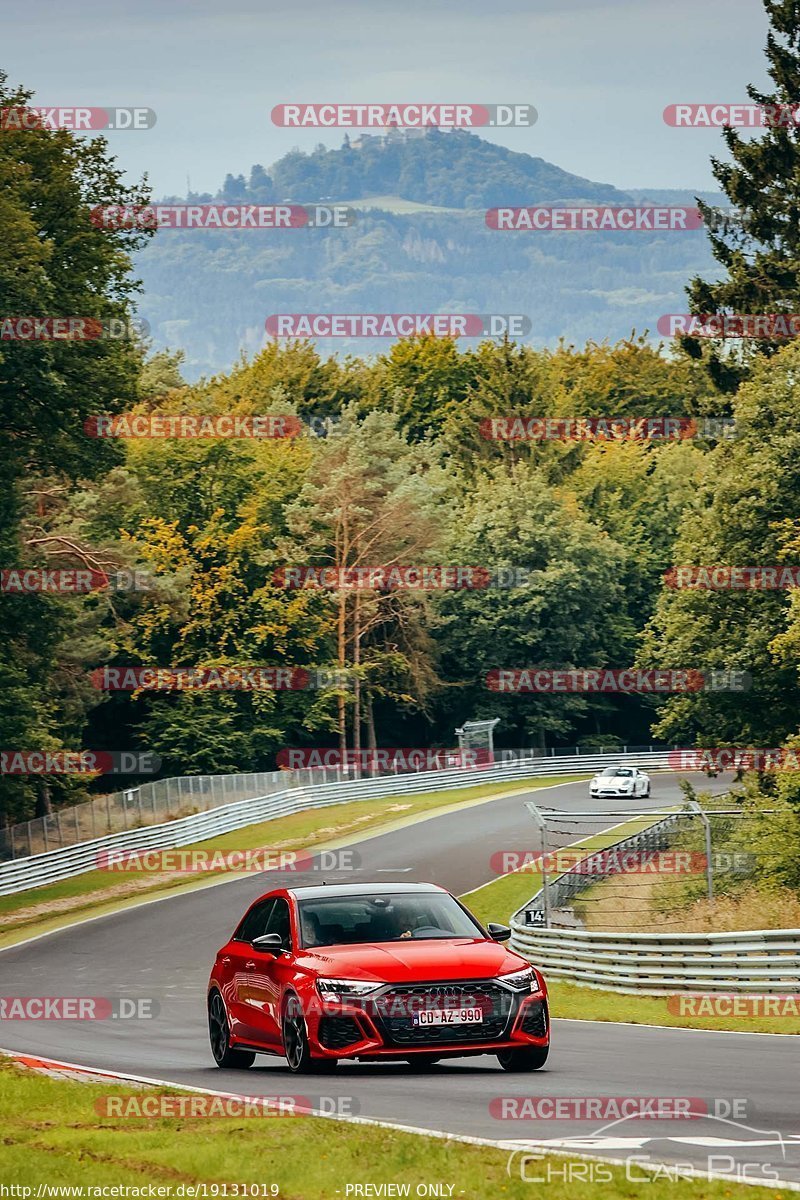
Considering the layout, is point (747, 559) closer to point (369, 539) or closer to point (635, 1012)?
point (635, 1012)

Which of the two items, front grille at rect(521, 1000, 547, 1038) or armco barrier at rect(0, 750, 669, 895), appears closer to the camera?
front grille at rect(521, 1000, 547, 1038)

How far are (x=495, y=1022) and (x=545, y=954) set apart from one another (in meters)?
17.7

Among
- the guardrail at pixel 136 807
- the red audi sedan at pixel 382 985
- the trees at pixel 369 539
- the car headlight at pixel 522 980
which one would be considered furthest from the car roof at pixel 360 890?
the trees at pixel 369 539

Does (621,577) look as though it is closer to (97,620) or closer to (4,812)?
(97,620)

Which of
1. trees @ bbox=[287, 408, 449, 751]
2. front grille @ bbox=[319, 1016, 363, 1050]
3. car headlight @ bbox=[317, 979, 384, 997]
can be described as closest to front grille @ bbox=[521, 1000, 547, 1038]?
car headlight @ bbox=[317, 979, 384, 997]

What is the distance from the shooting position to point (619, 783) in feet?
232

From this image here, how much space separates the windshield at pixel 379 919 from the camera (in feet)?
47.9

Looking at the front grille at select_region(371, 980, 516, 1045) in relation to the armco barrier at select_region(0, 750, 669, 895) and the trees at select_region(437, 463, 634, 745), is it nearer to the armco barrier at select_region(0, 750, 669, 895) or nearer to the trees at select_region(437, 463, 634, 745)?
the armco barrier at select_region(0, 750, 669, 895)

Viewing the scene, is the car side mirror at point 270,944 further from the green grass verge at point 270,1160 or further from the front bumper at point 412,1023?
the green grass verge at point 270,1160

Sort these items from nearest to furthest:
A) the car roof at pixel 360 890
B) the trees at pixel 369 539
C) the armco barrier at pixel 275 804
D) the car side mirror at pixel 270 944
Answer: the car side mirror at pixel 270 944, the car roof at pixel 360 890, the armco barrier at pixel 275 804, the trees at pixel 369 539

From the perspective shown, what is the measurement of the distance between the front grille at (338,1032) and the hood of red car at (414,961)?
320 mm

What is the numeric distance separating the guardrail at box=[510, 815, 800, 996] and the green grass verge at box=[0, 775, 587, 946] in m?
15.4

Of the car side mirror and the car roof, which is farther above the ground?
the car roof

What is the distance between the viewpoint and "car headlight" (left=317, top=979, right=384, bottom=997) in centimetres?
1345
